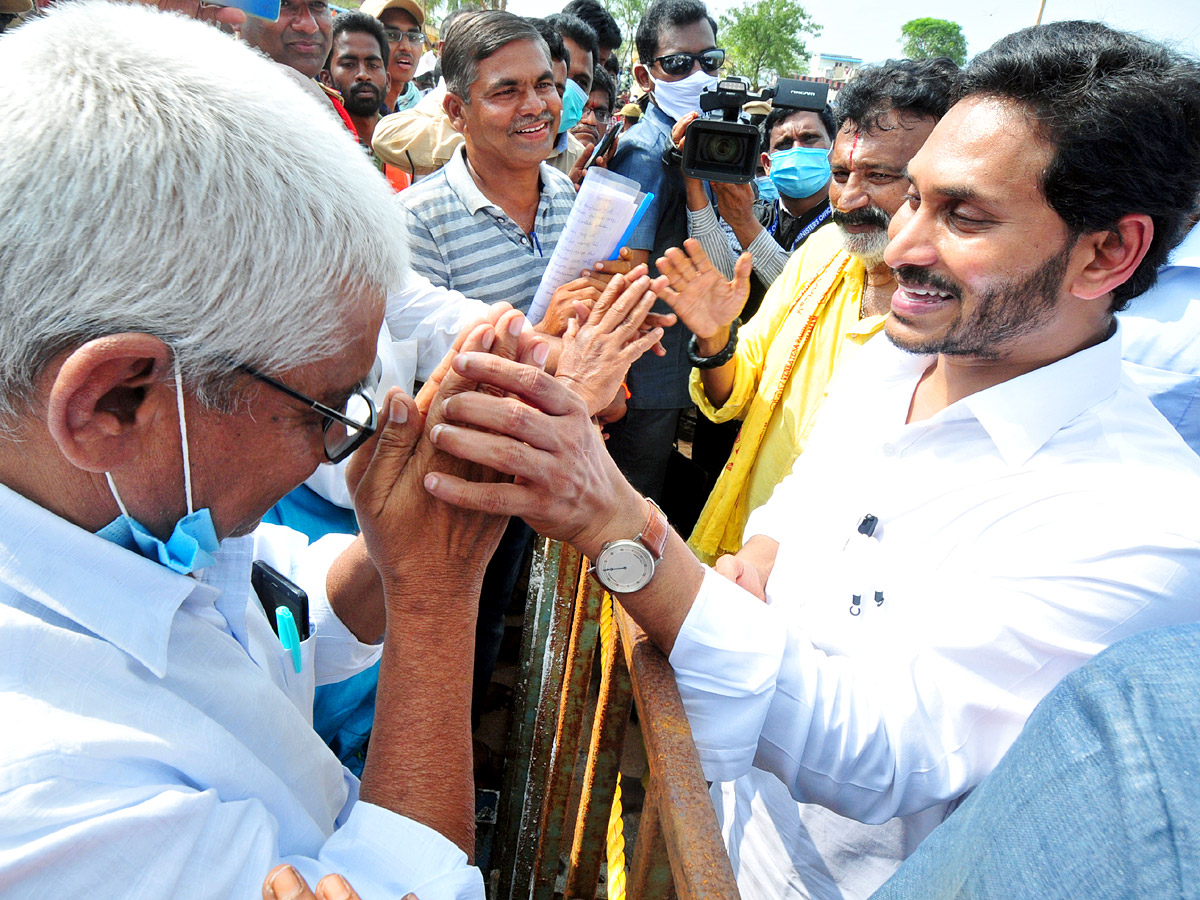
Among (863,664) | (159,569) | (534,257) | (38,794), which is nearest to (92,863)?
(38,794)

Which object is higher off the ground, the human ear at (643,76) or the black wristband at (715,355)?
the human ear at (643,76)

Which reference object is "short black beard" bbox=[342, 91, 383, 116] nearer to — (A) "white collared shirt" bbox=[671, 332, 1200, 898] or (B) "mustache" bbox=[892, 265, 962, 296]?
(B) "mustache" bbox=[892, 265, 962, 296]

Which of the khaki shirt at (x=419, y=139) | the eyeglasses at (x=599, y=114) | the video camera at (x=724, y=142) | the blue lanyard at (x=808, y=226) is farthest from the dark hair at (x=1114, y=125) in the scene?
the eyeglasses at (x=599, y=114)

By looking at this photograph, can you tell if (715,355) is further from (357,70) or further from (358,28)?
(358,28)

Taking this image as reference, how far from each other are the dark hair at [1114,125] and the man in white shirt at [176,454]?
4.20 ft

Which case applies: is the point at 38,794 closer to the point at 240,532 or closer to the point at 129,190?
the point at 240,532

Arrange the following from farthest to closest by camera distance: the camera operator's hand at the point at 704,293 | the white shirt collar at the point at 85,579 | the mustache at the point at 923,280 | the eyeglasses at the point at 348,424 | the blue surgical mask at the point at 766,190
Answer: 1. the blue surgical mask at the point at 766,190
2. the camera operator's hand at the point at 704,293
3. the mustache at the point at 923,280
4. the eyeglasses at the point at 348,424
5. the white shirt collar at the point at 85,579

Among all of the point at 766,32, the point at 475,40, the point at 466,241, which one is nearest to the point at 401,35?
the point at 475,40

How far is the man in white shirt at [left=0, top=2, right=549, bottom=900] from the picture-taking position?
82 centimetres

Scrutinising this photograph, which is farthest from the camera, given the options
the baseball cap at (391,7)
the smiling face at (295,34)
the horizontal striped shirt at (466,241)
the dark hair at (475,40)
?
the baseball cap at (391,7)

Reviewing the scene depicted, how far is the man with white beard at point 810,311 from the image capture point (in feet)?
8.85

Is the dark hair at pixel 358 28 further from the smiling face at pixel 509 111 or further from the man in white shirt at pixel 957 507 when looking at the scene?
the man in white shirt at pixel 957 507

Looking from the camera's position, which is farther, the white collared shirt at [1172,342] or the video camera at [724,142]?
the video camera at [724,142]

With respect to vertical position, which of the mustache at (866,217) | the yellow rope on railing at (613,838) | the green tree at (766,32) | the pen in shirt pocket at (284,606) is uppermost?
the green tree at (766,32)
